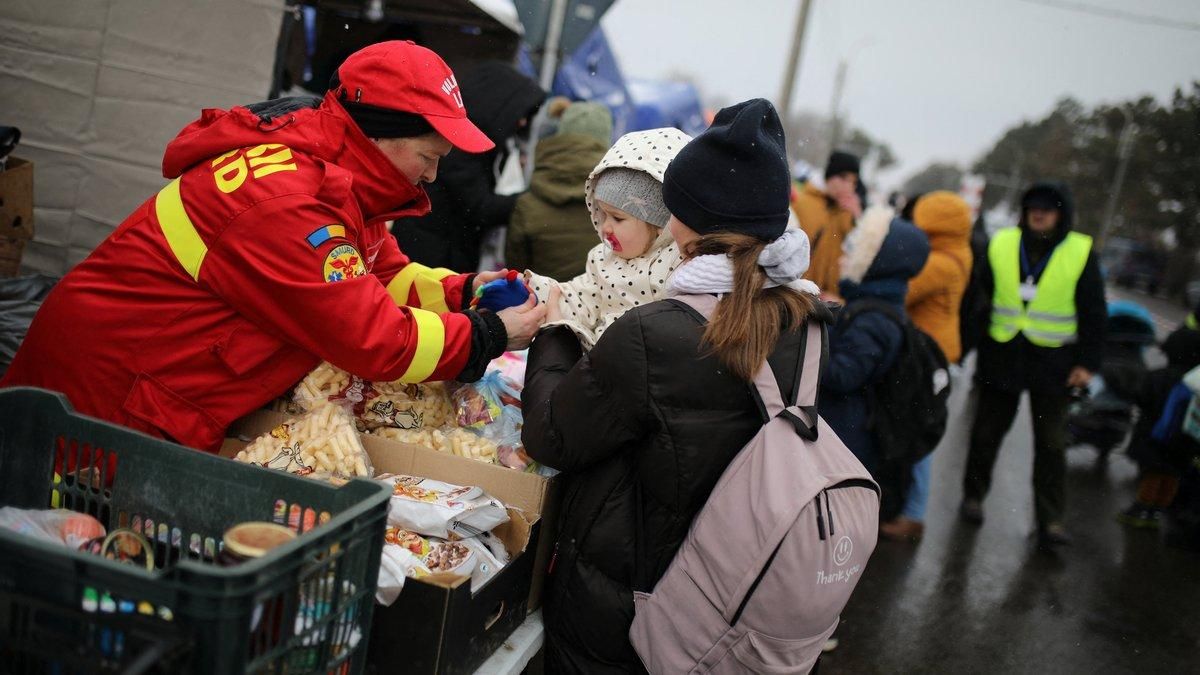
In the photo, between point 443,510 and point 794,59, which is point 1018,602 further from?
point 794,59

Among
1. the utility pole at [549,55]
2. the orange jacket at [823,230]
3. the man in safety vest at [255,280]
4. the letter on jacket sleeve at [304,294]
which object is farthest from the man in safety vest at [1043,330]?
the letter on jacket sleeve at [304,294]

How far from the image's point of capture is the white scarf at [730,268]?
210 cm

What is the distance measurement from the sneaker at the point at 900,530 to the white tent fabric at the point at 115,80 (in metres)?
4.36

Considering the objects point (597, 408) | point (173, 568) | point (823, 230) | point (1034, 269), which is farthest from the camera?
point (823, 230)

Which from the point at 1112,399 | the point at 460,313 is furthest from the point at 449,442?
the point at 1112,399

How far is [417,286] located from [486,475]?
34.9 inches

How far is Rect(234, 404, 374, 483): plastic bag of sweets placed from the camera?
215cm

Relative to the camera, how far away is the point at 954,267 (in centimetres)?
571

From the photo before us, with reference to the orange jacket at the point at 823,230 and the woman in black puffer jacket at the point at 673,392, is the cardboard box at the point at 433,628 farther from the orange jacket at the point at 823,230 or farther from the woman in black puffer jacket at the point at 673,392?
the orange jacket at the point at 823,230

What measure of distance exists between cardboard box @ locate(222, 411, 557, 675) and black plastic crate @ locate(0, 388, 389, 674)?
0.18m

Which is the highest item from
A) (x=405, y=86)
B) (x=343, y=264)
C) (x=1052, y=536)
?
(x=405, y=86)

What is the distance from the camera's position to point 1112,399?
8203mm

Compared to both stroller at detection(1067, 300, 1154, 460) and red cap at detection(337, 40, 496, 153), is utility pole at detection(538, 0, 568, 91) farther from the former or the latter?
stroller at detection(1067, 300, 1154, 460)

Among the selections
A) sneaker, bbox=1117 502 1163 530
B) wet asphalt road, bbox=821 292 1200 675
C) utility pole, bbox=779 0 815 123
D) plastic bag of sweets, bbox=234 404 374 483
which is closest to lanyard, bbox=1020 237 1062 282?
wet asphalt road, bbox=821 292 1200 675
